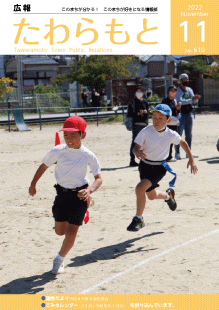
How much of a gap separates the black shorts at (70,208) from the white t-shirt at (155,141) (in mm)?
1454

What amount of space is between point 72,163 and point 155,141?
154 centimetres

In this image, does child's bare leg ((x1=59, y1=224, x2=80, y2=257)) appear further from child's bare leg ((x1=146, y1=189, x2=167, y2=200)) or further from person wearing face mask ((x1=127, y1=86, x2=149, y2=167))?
person wearing face mask ((x1=127, y1=86, x2=149, y2=167))

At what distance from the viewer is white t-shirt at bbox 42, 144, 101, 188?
4520 mm

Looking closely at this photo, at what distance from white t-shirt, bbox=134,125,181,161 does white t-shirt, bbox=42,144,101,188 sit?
1.30m

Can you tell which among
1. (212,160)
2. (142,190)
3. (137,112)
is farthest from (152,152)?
(212,160)

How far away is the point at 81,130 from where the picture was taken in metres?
4.39

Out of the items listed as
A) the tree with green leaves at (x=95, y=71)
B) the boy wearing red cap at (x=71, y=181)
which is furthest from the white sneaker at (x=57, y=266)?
the tree with green leaves at (x=95, y=71)

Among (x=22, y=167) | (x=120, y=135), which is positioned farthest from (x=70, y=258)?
(x=120, y=135)

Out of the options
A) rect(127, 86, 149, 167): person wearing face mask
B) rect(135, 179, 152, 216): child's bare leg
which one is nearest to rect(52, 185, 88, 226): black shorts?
rect(135, 179, 152, 216): child's bare leg

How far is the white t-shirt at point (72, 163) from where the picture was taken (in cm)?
452

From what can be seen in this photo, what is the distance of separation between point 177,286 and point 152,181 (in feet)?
6.19

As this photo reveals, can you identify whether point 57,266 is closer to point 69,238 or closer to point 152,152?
point 69,238

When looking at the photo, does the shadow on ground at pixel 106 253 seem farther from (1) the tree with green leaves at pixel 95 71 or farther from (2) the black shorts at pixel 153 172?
(1) the tree with green leaves at pixel 95 71

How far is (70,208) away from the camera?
4617mm
